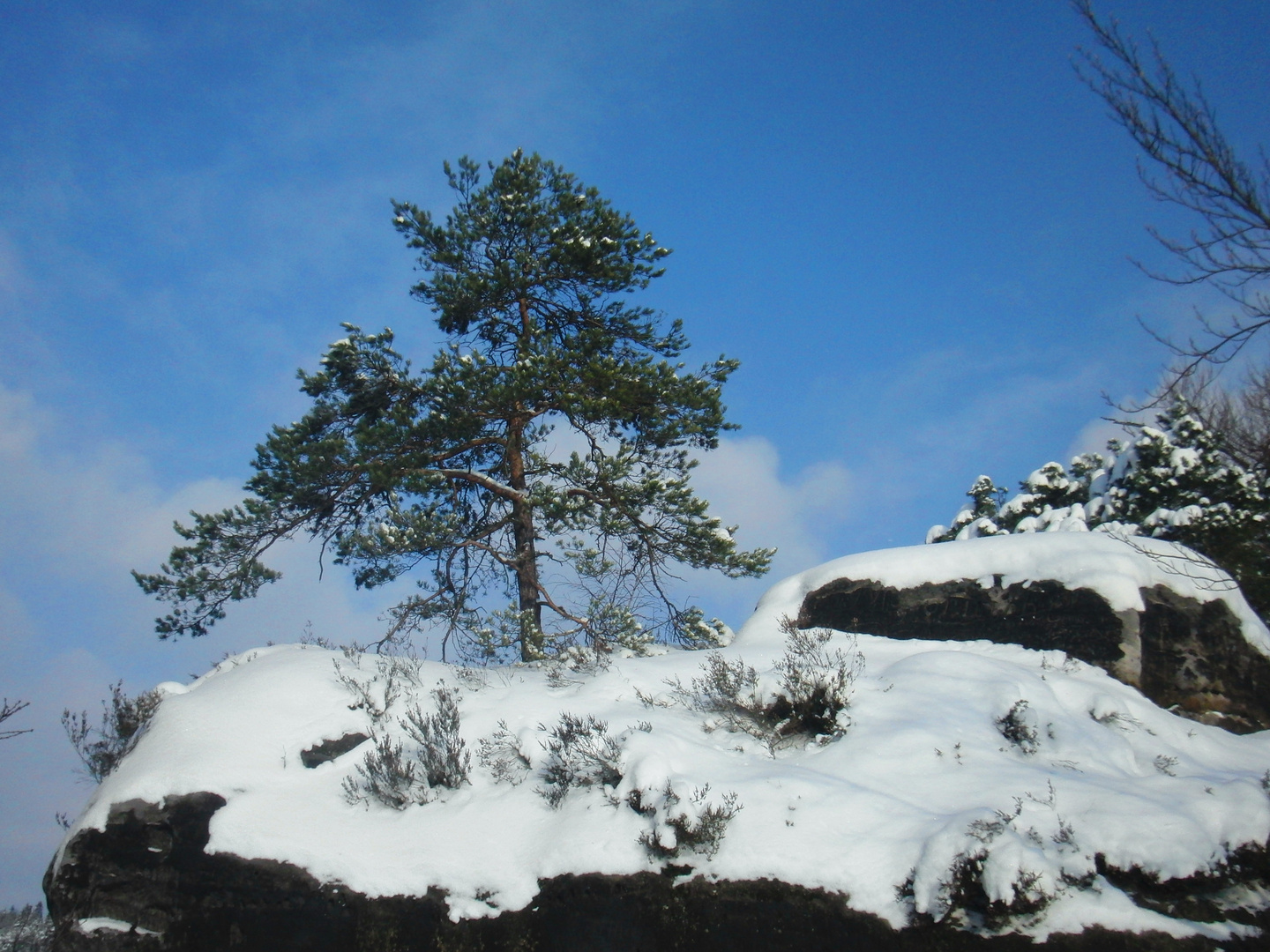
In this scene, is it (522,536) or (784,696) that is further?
(522,536)

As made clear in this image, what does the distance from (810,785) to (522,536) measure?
305 inches

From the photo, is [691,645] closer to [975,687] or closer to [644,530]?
[644,530]

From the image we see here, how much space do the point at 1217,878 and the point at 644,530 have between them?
900cm

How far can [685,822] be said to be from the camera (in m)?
6.79

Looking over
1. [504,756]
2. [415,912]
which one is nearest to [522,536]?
A: [504,756]

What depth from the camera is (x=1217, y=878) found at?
5.87 meters

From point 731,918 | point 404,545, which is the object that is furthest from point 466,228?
point 731,918

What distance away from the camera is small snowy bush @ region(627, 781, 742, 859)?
674 cm

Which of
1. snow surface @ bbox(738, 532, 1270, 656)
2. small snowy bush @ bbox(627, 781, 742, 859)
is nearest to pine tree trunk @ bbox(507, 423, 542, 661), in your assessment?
snow surface @ bbox(738, 532, 1270, 656)

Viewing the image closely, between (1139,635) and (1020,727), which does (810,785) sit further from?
(1139,635)

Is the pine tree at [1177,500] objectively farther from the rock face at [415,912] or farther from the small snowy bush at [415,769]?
the small snowy bush at [415,769]

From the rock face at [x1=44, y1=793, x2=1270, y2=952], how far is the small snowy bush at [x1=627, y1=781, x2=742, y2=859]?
0.22 m

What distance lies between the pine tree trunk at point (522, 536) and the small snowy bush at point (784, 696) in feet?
13.5

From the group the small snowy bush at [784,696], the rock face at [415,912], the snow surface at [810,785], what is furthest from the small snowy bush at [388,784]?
the small snowy bush at [784,696]
